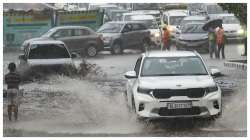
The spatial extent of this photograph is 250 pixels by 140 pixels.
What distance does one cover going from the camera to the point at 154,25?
3681 cm

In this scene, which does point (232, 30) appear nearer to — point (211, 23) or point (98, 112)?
point (211, 23)

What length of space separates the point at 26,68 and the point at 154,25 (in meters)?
16.3

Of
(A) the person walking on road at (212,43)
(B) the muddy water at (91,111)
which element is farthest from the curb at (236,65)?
(A) the person walking on road at (212,43)

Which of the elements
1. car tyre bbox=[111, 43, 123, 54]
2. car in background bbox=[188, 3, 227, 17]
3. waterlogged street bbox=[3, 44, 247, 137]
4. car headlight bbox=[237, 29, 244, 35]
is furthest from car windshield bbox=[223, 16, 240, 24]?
waterlogged street bbox=[3, 44, 247, 137]

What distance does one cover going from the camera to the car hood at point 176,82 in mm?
13016

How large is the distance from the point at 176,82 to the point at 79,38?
60.5 ft

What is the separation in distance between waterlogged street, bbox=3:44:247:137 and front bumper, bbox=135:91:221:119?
0.38m

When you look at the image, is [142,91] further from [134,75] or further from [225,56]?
[225,56]

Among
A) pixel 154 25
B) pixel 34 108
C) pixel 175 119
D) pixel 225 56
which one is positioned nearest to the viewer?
pixel 175 119

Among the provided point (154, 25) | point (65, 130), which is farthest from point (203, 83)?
point (154, 25)

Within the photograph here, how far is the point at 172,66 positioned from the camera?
1401 cm

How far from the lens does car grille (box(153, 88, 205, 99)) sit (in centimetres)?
1291

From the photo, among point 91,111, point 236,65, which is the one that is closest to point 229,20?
point 236,65

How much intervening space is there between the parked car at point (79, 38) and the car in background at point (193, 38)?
3553 mm
